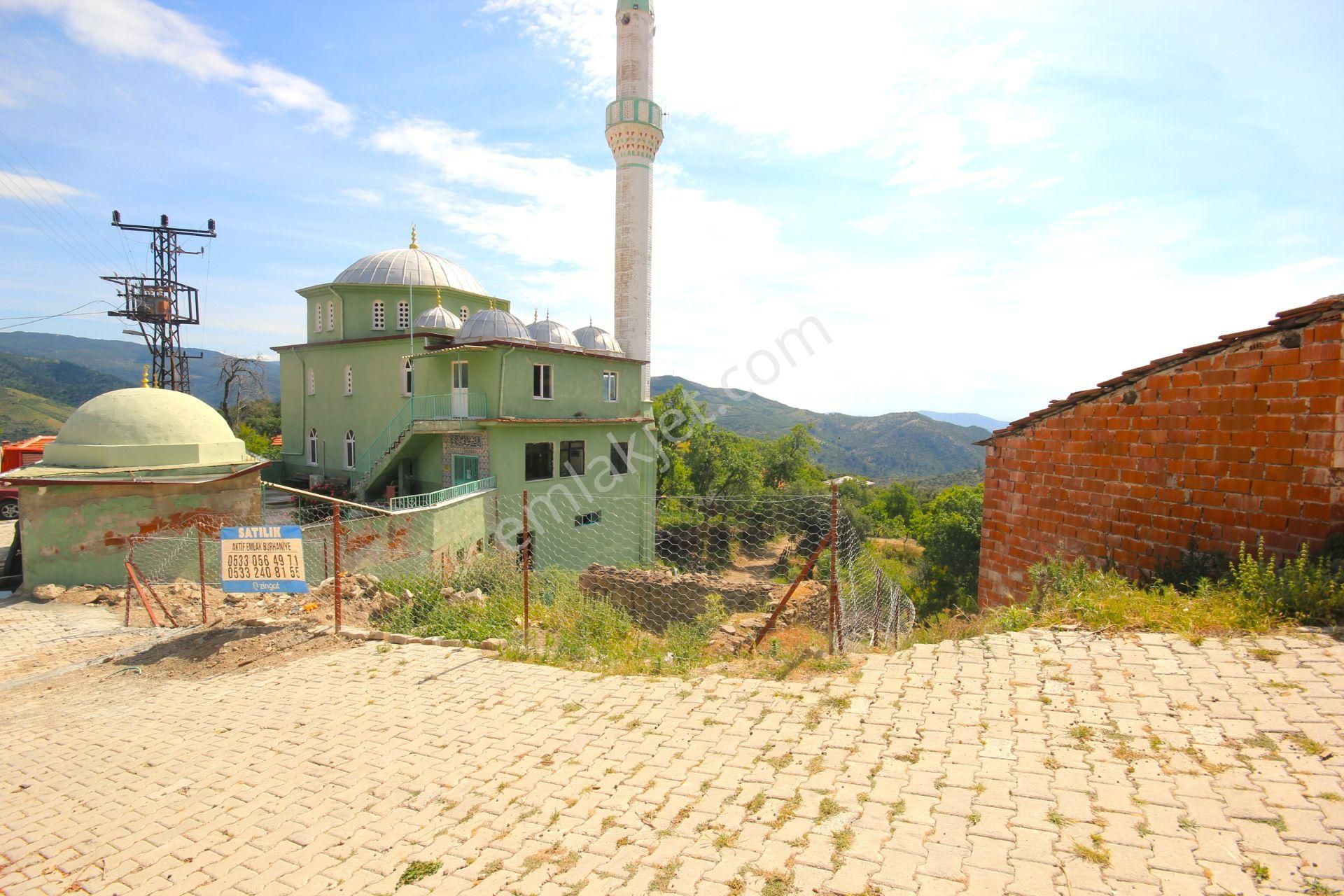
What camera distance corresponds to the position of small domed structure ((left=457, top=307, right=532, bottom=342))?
1795 cm

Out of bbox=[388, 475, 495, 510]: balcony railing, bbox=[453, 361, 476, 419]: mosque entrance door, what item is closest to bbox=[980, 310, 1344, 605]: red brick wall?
bbox=[388, 475, 495, 510]: balcony railing

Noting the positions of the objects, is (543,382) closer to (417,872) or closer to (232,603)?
(232,603)

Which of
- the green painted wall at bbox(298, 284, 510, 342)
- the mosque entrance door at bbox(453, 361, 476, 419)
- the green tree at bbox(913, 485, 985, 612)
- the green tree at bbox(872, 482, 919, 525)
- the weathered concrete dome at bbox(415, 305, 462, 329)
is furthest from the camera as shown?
the green tree at bbox(872, 482, 919, 525)

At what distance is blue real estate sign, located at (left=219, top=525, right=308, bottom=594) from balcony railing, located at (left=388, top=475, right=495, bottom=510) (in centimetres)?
566

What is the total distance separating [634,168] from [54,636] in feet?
76.0

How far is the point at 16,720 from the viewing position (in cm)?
590

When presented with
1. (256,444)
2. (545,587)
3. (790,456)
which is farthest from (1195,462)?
(790,456)

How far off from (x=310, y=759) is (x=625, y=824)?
259 cm

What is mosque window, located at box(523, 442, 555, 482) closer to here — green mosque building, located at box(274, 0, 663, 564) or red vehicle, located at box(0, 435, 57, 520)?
green mosque building, located at box(274, 0, 663, 564)

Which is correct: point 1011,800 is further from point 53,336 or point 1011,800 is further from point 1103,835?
point 53,336

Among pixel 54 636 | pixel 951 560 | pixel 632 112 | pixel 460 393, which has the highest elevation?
pixel 632 112

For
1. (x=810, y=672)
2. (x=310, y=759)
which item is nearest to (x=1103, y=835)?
(x=810, y=672)

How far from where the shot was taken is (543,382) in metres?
18.9

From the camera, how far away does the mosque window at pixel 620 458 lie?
22.4 metres
